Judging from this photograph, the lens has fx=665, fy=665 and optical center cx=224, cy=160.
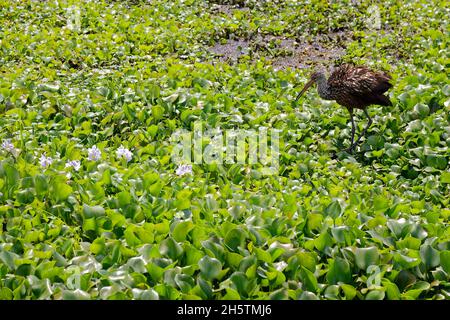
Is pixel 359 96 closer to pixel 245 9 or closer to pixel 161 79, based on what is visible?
pixel 161 79

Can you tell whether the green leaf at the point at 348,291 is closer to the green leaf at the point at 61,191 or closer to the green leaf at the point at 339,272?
the green leaf at the point at 339,272

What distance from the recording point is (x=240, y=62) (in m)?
10.4

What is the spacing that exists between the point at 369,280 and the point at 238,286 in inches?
32.4

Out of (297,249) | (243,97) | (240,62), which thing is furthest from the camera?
(240,62)

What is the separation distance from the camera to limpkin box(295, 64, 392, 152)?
7.45 m

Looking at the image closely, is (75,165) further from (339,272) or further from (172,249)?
(339,272)

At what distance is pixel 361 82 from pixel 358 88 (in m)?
0.08

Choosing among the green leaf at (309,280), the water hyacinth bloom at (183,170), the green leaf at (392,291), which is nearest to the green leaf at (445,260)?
the green leaf at (392,291)

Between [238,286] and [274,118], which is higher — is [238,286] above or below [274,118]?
below

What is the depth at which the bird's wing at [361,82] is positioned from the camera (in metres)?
7.43

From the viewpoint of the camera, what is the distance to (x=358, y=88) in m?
7.45

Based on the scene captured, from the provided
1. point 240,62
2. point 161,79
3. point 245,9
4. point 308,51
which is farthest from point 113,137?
point 245,9

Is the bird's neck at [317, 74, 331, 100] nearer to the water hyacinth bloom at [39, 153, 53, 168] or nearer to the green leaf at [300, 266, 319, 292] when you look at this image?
the water hyacinth bloom at [39, 153, 53, 168]

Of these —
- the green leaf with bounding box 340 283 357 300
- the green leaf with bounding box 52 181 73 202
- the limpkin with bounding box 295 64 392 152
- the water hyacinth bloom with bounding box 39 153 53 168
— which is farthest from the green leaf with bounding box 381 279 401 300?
the limpkin with bounding box 295 64 392 152
